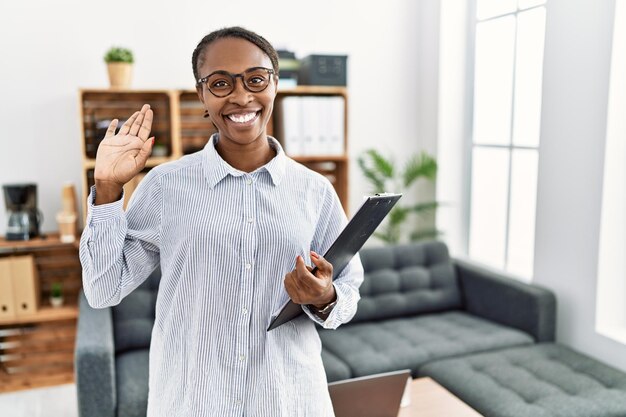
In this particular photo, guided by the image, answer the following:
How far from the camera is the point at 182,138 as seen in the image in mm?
3797

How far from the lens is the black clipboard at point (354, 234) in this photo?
3.85ft

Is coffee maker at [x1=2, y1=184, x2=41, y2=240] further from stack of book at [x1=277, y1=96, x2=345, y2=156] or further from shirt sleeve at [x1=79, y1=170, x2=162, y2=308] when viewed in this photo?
shirt sleeve at [x1=79, y1=170, x2=162, y2=308]

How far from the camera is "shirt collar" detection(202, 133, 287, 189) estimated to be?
1.25m

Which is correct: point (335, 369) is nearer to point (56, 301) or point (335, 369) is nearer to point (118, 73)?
point (56, 301)

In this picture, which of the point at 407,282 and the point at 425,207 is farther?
the point at 425,207

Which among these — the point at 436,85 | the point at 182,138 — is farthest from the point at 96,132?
the point at 436,85

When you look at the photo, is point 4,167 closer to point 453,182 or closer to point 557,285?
point 453,182

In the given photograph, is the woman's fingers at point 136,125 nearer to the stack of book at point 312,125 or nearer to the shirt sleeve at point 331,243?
the shirt sleeve at point 331,243

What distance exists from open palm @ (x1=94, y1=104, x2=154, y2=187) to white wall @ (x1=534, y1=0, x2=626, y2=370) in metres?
2.38

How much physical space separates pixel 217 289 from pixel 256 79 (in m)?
0.43

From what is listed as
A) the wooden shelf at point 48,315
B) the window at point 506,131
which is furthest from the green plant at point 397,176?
the wooden shelf at point 48,315

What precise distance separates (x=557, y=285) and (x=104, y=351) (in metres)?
2.25

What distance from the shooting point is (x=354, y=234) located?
1218mm

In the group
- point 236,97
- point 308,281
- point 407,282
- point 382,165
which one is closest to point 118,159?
point 236,97
